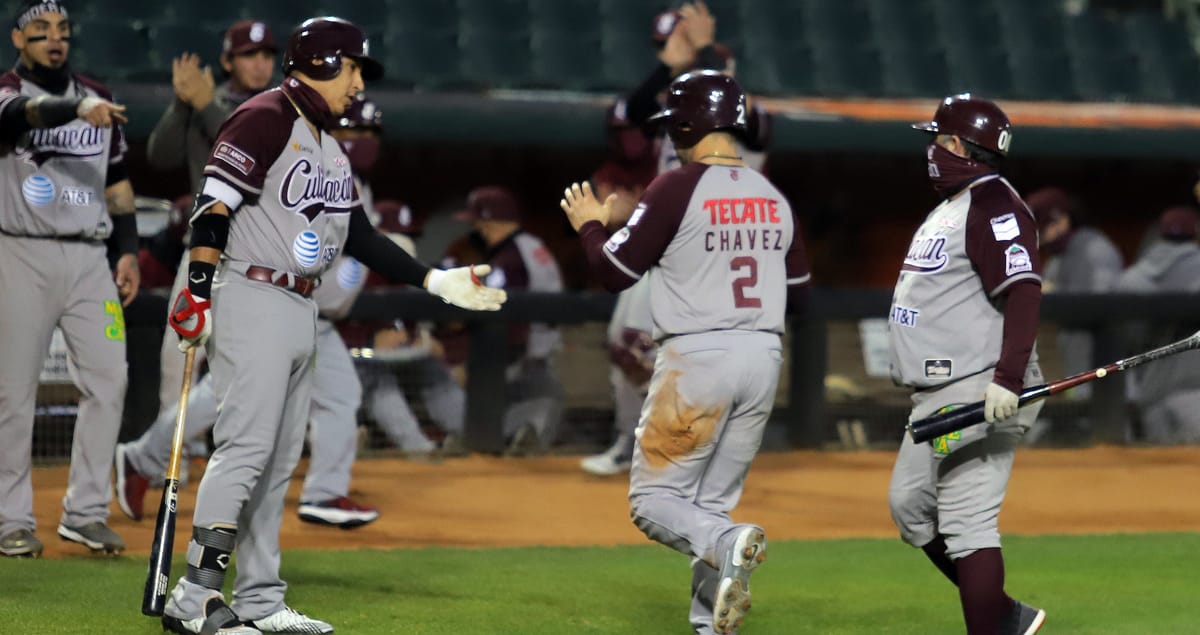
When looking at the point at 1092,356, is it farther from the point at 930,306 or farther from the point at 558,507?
the point at 930,306

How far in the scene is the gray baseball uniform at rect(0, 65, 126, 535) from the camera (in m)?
5.89

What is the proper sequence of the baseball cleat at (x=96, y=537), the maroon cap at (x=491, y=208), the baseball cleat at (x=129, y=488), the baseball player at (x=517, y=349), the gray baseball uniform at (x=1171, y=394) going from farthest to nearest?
the gray baseball uniform at (x=1171, y=394)
the maroon cap at (x=491, y=208)
the baseball player at (x=517, y=349)
the baseball cleat at (x=129, y=488)
the baseball cleat at (x=96, y=537)

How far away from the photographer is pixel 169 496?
4793mm

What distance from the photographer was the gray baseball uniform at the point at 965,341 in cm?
449

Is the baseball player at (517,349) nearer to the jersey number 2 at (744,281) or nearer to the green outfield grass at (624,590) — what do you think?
the green outfield grass at (624,590)

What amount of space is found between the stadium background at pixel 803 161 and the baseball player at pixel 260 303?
6.15ft

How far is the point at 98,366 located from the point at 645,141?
378 cm

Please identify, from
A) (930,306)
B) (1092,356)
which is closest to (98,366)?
(930,306)

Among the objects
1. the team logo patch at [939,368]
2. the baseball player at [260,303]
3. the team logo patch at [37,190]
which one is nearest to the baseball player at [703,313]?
the team logo patch at [939,368]

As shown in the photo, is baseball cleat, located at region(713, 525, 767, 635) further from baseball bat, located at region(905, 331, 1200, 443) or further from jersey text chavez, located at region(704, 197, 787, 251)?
jersey text chavez, located at region(704, 197, 787, 251)

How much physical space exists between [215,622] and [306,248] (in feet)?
3.51

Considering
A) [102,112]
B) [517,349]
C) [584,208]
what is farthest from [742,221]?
[517,349]

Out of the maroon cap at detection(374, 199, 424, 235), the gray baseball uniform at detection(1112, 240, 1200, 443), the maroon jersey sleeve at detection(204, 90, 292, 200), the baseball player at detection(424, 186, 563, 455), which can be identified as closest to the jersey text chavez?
the maroon jersey sleeve at detection(204, 90, 292, 200)

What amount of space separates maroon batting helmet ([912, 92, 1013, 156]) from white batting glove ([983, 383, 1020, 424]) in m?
0.75
